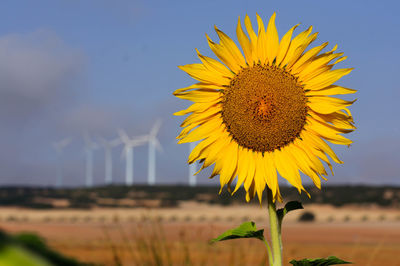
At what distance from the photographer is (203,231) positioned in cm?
3622

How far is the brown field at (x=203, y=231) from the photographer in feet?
68.3

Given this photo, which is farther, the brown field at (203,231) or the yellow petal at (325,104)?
the brown field at (203,231)

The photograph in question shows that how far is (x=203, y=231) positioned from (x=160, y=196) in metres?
57.8

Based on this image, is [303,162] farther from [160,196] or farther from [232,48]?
[160,196]

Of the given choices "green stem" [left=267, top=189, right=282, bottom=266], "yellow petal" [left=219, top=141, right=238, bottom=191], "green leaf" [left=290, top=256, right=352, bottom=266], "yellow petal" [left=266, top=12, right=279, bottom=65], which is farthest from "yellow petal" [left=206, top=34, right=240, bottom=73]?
"green leaf" [left=290, top=256, right=352, bottom=266]

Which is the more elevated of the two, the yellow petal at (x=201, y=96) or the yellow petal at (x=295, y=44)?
the yellow petal at (x=295, y=44)

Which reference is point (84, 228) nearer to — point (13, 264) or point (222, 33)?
point (222, 33)

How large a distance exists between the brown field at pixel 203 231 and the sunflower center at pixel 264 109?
4590mm

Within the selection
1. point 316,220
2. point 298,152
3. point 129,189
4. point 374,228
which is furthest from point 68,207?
point 298,152

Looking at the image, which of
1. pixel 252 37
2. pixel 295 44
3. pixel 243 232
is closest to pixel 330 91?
pixel 295 44

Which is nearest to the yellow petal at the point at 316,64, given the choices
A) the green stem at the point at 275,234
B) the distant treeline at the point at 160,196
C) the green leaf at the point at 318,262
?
the green stem at the point at 275,234

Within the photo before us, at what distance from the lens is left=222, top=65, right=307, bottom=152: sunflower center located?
3.88 meters

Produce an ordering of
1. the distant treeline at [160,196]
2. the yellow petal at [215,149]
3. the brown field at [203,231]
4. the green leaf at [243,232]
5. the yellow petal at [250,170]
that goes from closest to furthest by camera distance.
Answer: the green leaf at [243,232], the yellow petal at [250,170], the yellow petal at [215,149], the brown field at [203,231], the distant treeline at [160,196]

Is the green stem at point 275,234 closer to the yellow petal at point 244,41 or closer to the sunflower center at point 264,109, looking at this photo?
the sunflower center at point 264,109
